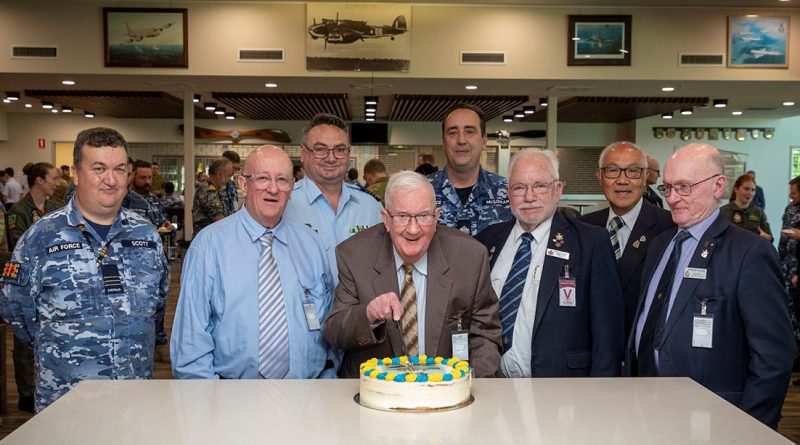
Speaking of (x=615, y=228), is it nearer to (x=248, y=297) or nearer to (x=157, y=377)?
(x=248, y=297)

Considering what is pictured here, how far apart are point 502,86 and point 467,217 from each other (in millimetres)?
8006

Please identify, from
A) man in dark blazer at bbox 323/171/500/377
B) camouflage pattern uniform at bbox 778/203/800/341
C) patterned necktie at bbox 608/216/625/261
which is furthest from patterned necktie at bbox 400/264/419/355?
camouflage pattern uniform at bbox 778/203/800/341

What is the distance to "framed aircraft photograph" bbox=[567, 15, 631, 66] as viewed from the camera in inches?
404

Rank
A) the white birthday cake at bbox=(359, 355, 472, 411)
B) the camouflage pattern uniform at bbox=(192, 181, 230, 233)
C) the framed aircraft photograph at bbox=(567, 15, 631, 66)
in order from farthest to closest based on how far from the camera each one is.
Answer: the framed aircraft photograph at bbox=(567, 15, 631, 66), the camouflage pattern uniform at bbox=(192, 181, 230, 233), the white birthday cake at bbox=(359, 355, 472, 411)

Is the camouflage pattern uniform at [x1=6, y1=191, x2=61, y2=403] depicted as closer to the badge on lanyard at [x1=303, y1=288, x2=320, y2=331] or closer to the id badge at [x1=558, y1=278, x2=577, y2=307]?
the badge on lanyard at [x1=303, y1=288, x2=320, y2=331]

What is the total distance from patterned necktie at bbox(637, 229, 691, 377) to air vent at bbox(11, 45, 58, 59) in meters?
9.80

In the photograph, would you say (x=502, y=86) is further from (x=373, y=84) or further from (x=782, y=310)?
(x=782, y=310)

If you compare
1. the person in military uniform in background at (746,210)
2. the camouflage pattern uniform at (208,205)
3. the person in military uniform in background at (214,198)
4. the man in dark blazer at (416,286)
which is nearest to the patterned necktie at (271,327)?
the man in dark blazer at (416,286)

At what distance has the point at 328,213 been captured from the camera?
3.69m

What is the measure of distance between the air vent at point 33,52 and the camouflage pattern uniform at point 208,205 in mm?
4407

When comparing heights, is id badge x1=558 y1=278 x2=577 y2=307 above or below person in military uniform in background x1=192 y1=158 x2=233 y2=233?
below

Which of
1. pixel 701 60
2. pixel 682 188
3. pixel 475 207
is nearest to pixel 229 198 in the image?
pixel 475 207

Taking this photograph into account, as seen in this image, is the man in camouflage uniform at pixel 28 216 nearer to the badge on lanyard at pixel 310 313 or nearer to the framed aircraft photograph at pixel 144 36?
the badge on lanyard at pixel 310 313

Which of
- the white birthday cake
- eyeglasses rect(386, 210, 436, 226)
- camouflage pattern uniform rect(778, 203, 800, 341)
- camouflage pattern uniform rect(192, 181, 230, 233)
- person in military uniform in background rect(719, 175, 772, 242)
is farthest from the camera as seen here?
person in military uniform in background rect(719, 175, 772, 242)
